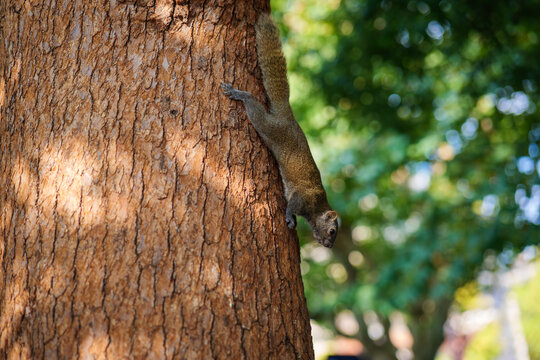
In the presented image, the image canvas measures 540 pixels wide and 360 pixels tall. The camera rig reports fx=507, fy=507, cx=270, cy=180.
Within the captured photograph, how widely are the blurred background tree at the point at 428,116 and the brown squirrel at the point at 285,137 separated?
2033mm

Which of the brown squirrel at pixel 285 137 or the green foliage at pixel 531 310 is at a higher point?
the green foliage at pixel 531 310

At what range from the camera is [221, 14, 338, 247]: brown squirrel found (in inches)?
77.2

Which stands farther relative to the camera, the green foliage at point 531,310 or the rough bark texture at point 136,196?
the green foliage at point 531,310

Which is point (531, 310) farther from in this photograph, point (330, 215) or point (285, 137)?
point (285, 137)

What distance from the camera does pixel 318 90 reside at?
18.9 ft

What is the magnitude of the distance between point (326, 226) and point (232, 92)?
186cm

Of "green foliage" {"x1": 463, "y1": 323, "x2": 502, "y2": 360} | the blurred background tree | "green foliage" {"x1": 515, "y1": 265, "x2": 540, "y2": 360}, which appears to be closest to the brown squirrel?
the blurred background tree

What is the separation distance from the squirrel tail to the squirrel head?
44.1 inches

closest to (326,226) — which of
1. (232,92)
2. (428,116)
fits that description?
(232,92)

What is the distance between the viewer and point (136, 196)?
60.8 inches

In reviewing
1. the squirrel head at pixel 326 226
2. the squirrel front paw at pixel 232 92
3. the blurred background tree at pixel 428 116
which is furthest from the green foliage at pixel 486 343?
the squirrel front paw at pixel 232 92

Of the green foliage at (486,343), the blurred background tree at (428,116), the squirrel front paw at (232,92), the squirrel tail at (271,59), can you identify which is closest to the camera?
the squirrel front paw at (232,92)

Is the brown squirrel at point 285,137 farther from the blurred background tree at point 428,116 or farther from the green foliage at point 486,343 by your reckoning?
the green foliage at point 486,343

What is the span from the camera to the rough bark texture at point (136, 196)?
1446 millimetres
